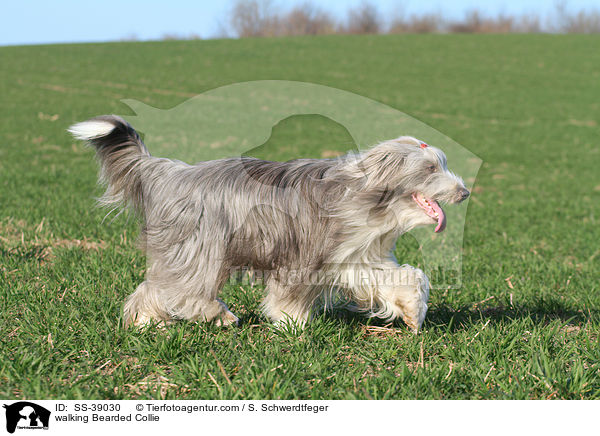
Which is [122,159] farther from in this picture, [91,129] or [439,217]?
[439,217]

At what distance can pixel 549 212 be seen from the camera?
33.1ft

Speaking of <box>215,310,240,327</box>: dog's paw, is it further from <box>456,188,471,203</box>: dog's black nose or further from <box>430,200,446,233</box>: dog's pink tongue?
<box>456,188,471,203</box>: dog's black nose

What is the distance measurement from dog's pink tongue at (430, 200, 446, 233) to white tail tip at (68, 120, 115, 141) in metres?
2.13

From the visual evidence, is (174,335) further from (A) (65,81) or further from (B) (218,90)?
(A) (65,81)

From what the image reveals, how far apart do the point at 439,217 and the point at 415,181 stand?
26cm

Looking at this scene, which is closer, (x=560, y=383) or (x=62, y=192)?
(x=560, y=383)

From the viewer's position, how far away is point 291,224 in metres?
3.75

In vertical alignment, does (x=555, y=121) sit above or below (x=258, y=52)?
below

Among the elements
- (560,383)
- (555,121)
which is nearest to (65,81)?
(555,121)

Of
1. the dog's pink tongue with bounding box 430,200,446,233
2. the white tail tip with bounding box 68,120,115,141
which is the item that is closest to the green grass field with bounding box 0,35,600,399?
the white tail tip with bounding box 68,120,115,141

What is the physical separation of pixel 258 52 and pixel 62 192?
1223 inches

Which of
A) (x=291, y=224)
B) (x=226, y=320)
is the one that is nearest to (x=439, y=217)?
(x=291, y=224)

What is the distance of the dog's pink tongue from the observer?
3.48m

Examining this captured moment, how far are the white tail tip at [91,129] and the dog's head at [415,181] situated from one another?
1.70m
